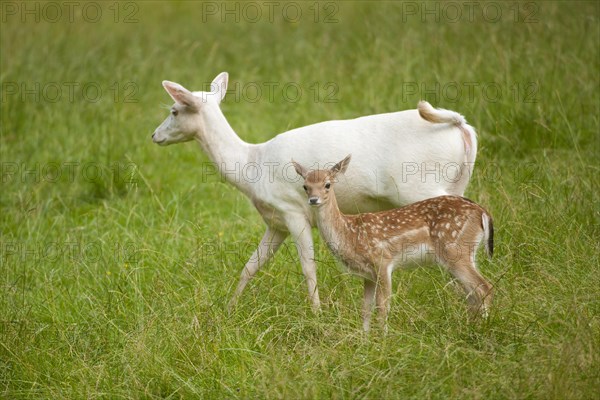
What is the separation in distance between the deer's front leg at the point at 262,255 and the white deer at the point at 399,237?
1.99 ft

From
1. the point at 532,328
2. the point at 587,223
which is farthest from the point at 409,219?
the point at 587,223

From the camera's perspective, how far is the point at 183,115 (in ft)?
19.4

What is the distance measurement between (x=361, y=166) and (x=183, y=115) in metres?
1.19

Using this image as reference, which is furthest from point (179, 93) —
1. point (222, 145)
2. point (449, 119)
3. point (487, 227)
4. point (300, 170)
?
point (487, 227)

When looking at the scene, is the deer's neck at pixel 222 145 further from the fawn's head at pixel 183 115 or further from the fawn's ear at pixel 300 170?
the fawn's ear at pixel 300 170

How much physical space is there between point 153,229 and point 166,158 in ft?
6.32

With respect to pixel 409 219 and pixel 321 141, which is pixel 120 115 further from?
pixel 409 219

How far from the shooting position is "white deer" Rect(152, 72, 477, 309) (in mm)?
5520

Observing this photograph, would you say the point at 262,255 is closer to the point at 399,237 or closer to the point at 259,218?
the point at 399,237

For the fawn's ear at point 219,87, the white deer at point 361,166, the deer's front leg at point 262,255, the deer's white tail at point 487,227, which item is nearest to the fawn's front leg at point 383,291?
the white deer at point 361,166

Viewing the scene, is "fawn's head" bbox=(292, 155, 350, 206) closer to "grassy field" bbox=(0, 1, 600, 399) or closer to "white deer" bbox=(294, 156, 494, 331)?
"white deer" bbox=(294, 156, 494, 331)

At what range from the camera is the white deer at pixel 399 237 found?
16.5 ft

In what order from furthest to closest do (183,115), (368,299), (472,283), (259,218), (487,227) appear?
(259,218)
(183,115)
(368,299)
(487,227)
(472,283)

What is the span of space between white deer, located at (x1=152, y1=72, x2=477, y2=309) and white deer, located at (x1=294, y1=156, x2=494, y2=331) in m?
0.30
